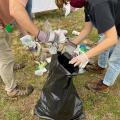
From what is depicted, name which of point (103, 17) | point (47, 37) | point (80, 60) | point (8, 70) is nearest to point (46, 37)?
point (47, 37)

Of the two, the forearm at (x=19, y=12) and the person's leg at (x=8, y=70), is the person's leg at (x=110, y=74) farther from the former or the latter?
the forearm at (x=19, y=12)

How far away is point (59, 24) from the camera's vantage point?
4695 millimetres

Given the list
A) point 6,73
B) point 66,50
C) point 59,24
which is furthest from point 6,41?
point 59,24

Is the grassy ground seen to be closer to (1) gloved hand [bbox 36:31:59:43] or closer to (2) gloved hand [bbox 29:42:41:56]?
(2) gloved hand [bbox 29:42:41:56]

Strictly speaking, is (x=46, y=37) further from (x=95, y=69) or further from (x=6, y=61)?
(x=95, y=69)

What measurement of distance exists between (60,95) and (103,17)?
881 mm

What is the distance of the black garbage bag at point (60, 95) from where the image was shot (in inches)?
99.3

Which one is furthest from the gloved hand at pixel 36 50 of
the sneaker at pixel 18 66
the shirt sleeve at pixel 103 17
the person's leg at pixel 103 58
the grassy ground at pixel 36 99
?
the shirt sleeve at pixel 103 17

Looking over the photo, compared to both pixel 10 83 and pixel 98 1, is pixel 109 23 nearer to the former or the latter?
pixel 98 1

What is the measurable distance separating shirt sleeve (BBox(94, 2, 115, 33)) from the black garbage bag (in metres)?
0.51

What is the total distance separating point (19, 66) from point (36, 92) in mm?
516

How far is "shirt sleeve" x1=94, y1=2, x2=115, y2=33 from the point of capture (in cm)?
212

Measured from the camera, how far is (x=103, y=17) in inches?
84.4

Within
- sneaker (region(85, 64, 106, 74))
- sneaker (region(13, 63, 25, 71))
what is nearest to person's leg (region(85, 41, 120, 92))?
sneaker (region(85, 64, 106, 74))
